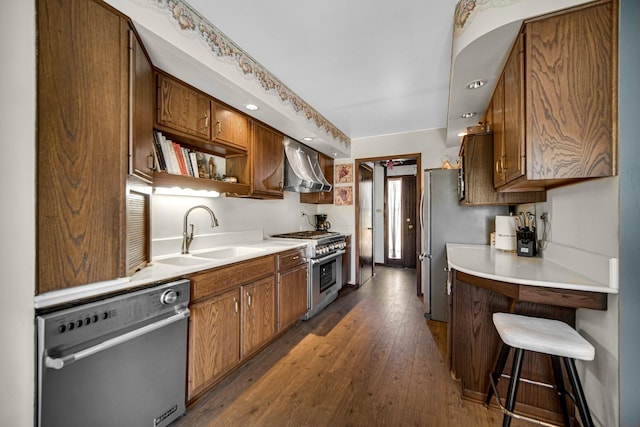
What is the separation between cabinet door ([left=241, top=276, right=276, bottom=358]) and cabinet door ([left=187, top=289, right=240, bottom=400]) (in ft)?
0.28

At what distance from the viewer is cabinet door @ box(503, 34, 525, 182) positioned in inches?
56.1

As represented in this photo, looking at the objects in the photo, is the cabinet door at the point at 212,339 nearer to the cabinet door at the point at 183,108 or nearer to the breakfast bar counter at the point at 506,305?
the cabinet door at the point at 183,108

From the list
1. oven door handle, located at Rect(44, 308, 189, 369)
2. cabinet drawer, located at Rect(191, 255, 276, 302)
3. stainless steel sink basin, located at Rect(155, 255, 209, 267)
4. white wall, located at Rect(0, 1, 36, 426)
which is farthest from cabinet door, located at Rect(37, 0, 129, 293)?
stainless steel sink basin, located at Rect(155, 255, 209, 267)

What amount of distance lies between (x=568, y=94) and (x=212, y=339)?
2.45 m

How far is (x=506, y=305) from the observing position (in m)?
1.72

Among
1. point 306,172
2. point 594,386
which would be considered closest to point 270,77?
point 306,172

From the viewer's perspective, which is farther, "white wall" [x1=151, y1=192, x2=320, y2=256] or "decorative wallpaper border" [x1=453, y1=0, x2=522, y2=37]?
"white wall" [x1=151, y1=192, x2=320, y2=256]

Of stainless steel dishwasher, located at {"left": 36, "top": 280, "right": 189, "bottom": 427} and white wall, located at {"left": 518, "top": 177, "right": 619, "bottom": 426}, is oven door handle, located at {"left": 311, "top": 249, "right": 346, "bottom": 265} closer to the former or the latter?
stainless steel dishwasher, located at {"left": 36, "top": 280, "right": 189, "bottom": 427}

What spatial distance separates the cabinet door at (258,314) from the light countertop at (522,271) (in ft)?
4.96

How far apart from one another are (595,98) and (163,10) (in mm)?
2247

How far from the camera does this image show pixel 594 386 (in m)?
1.38

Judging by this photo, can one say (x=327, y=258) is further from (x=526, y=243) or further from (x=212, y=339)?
(x=526, y=243)

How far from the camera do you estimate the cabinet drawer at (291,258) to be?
2.52 meters

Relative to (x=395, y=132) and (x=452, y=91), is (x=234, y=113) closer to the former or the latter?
(x=452, y=91)
